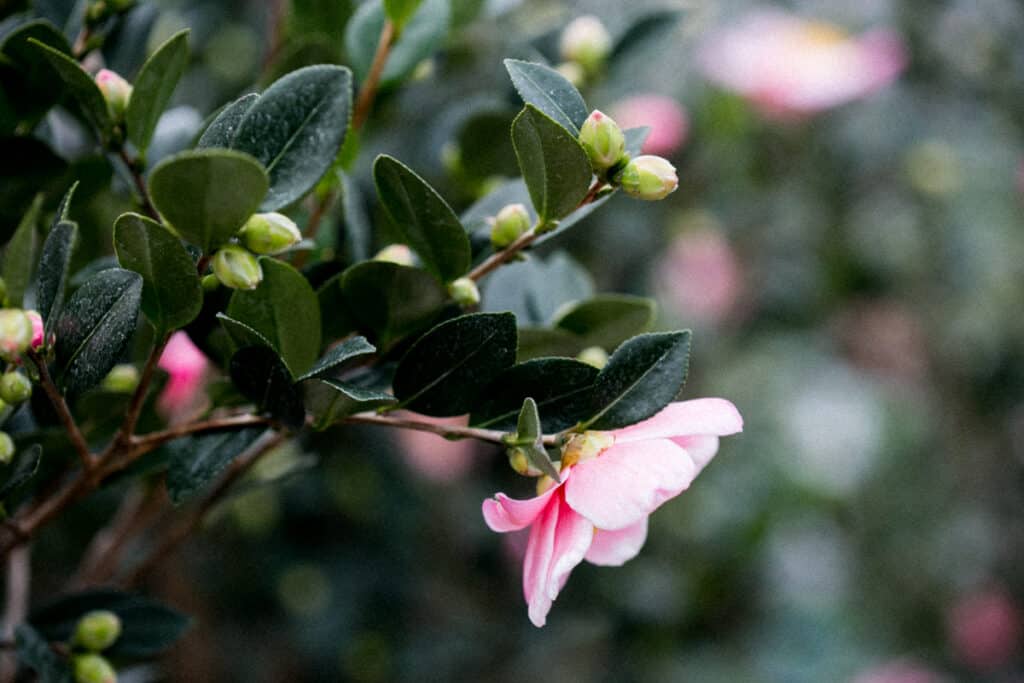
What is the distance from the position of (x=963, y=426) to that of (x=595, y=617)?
1149 millimetres

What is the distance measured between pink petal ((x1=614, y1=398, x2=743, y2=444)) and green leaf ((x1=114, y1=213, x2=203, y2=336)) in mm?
214

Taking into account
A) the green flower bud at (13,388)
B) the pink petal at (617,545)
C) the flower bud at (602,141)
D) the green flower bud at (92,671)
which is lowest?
the green flower bud at (92,671)

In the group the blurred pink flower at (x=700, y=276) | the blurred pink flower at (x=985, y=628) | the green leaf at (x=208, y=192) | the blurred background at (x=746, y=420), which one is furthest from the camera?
the blurred pink flower at (x=985, y=628)

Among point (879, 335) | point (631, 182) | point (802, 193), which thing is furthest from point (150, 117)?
point (879, 335)

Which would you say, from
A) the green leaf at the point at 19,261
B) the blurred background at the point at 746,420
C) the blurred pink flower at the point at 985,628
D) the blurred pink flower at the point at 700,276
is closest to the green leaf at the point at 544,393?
the green leaf at the point at 19,261

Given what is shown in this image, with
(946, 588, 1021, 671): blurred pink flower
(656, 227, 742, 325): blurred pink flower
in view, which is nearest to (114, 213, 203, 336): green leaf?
(656, 227, 742, 325): blurred pink flower

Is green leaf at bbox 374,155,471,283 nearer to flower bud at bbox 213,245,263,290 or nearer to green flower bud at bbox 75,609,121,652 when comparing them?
flower bud at bbox 213,245,263,290

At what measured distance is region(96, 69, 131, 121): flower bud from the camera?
1.82 ft

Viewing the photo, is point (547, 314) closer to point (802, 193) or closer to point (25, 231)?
point (25, 231)

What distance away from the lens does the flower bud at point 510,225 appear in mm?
545

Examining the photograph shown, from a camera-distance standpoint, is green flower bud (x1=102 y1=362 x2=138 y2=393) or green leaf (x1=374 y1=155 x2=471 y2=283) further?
green flower bud (x1=102 y1=362 x2=138 y2=393)

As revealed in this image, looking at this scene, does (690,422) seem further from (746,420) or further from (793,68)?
(746,420)

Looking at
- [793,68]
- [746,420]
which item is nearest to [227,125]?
[793,68]

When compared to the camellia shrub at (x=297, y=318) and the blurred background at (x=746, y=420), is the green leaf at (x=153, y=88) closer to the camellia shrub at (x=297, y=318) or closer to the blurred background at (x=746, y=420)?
the camellia shrub at (x=297, y=318)
